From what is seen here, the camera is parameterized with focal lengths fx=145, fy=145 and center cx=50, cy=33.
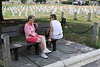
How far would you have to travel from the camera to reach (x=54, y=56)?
15.7 feet

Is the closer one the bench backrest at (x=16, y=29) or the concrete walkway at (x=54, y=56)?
the concrete walkway at (x=54, y=56)

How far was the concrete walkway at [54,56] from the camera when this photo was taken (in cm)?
416

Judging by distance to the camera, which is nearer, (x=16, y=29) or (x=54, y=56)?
(x=16, y=29)

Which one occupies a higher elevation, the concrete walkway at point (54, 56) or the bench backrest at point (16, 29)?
the bench backrest at point (16, 29)

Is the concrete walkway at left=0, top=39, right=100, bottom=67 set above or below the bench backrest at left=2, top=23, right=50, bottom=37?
below

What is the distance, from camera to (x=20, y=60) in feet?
14.5

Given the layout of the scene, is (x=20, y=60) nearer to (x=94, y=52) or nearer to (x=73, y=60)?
(x=73, y=60)

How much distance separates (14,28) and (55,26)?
137cm

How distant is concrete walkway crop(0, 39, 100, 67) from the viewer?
4.16m

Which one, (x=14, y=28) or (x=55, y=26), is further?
(x=55, y=26)

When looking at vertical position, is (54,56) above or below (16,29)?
below

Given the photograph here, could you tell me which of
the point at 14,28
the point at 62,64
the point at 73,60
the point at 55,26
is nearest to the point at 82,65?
the point at 73,60

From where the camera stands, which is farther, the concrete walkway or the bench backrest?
the bench backrest

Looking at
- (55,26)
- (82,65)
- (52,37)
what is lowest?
(82,65)
